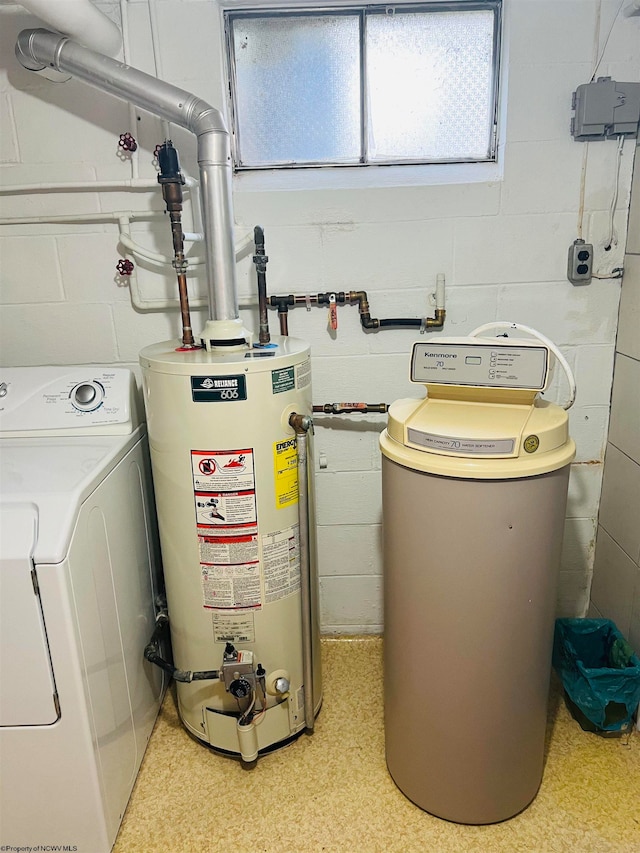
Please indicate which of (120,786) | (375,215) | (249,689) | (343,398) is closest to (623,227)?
(375,215)

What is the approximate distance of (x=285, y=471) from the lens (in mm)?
1481

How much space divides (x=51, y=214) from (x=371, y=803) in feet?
6.20

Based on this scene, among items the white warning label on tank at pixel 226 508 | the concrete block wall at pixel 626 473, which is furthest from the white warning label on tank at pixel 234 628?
the concrete block wall at pixel 626 473

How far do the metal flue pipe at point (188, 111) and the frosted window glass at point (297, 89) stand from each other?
0.35 metres

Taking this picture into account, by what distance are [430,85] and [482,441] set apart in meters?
1.24

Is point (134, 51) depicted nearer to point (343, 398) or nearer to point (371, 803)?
point (343, 398)

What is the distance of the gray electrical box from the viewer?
1.62 meters

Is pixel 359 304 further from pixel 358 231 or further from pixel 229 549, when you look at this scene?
pixel 229 549

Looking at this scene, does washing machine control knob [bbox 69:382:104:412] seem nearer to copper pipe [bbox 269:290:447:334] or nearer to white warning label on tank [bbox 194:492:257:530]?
white warning label on tank [bbox 194:492:257:530]

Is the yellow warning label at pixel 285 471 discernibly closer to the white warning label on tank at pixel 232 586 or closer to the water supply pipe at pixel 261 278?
the white warning label on tank at pixel 232 586

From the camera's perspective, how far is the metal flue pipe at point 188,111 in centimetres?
147

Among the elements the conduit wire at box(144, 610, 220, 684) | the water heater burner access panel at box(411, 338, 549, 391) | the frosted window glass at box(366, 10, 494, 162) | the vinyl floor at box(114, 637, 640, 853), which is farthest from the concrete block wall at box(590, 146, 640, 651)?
the conduit wire at box(144, 610, 220, 684)

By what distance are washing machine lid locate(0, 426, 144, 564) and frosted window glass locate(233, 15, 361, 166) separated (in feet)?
3.31

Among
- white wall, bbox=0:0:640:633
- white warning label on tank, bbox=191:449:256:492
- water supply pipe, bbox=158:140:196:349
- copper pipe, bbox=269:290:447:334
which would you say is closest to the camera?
white warning label on tank, bbox=191:449:256:492
